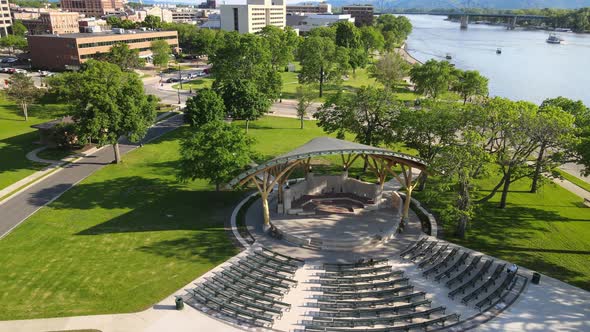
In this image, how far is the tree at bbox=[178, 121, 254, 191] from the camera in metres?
35.6

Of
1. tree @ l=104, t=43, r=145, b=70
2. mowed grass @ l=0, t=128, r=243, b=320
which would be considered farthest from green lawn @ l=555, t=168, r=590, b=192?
tree @ l=104, t=43, r=145, b=70

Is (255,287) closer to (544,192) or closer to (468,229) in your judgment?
(468,229)

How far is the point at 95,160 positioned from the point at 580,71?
13620 cm

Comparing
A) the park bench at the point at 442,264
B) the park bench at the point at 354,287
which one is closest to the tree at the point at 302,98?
the park bench at the point at 442,264

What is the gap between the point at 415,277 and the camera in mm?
27156

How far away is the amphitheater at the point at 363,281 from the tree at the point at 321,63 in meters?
54.6

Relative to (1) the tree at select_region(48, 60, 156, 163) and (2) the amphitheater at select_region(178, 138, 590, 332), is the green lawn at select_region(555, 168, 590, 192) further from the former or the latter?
(1) the tree at select_region(48, 60, 156, 163)

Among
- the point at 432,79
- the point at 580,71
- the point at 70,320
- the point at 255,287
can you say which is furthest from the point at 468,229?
the point at 580,71

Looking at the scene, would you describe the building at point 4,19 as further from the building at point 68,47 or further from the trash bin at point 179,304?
the trash bin at point 179,304

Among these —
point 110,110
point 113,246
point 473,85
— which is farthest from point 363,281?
point 473,85

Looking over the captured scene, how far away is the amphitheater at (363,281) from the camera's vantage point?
75.7 feet

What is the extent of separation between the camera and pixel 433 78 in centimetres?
7569

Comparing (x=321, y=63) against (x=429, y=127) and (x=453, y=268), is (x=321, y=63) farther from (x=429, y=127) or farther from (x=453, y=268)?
(x=453, y=268)

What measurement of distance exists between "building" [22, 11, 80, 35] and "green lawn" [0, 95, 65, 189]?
10088cm
